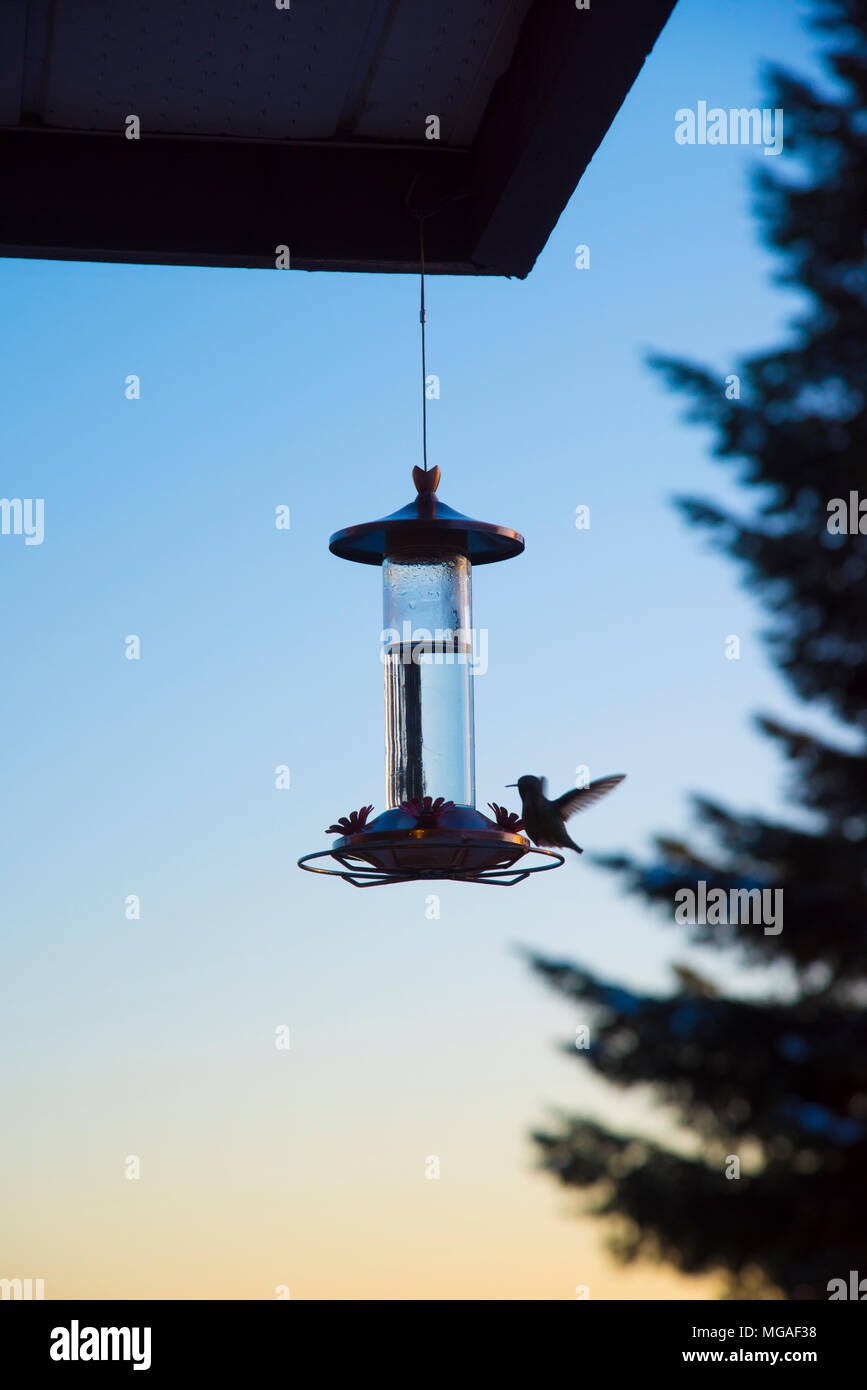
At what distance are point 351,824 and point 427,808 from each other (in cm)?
19

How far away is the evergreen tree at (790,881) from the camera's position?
3.26 meters

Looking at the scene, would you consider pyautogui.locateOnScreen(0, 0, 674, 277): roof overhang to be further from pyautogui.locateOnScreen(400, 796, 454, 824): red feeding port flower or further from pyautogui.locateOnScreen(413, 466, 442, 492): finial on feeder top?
pyautogui.locateOnScreen(400, 796, 454, 824): red feeding port flower

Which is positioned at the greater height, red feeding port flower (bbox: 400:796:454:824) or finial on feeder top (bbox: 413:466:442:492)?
finial on feeder top (bbox: 413:466:442:492)

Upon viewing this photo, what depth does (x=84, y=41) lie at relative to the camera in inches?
147

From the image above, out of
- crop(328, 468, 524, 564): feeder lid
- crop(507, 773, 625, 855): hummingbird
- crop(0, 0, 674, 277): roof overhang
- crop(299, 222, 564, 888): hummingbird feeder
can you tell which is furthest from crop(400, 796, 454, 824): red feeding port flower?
crop(0, 0, 674, 277): roof overhang

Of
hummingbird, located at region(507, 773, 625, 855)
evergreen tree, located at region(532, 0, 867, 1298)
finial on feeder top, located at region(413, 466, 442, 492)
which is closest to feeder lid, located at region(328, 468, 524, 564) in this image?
finial on feeder top, located at region(413, 466, 442, 492)

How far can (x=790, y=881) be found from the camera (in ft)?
13.8

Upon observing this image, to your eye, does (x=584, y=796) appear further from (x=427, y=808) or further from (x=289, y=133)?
(x=289, y=133)

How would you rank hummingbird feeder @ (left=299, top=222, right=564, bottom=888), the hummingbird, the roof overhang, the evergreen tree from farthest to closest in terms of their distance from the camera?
1. the hummingbird
2. the roof overhang
3. hummingbird feeder @ (left=299, top=222, right=564, bottom=888)
4. the evergreen tree

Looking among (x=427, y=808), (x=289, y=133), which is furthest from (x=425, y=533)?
(x=289, y=133)

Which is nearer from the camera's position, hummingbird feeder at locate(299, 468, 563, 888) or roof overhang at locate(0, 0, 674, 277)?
hummingbird feeder at locate(299, 468, 563, 888)

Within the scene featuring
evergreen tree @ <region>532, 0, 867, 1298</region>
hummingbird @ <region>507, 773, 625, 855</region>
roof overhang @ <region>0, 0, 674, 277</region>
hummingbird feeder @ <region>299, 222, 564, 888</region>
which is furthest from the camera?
hummingbird @ <region>507, 773, 625, 855</region>

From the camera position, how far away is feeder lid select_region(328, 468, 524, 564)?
3.73 metres
